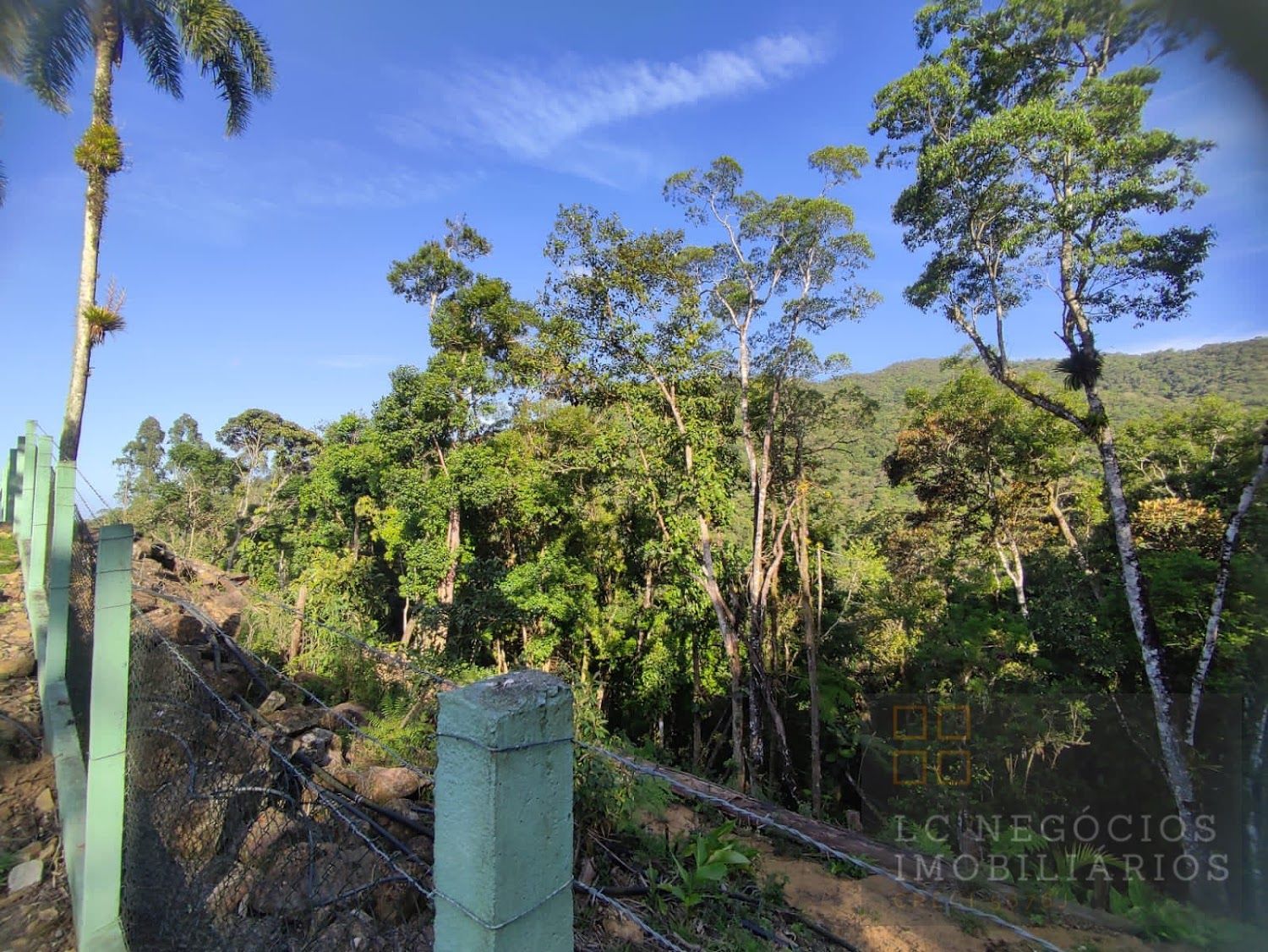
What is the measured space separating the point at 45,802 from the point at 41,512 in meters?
1.46

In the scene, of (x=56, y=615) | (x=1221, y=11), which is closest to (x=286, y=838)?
(x=56, y=615)

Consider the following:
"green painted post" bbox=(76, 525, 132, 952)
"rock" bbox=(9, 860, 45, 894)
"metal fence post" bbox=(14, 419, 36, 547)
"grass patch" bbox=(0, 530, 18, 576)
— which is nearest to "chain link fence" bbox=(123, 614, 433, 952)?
"green painted post" bbox=(76, 525, 132, 952)

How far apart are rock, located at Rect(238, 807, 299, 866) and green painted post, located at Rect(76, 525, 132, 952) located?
478 mm

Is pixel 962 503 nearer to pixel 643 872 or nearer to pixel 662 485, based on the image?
pixel 662 485

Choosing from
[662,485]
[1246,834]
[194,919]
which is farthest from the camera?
[662,485]

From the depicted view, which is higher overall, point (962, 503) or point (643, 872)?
point (962, 503)

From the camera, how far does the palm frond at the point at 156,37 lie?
26.8 feet

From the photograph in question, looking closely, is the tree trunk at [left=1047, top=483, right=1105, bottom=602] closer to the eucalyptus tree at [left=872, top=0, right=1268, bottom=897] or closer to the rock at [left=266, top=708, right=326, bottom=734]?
the eucalyptus tree at [left=872, top=0, right=1268, bottom=897]

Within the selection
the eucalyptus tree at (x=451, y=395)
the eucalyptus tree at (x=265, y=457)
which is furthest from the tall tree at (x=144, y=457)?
the eucalyptus tree at (x=451, y=395)

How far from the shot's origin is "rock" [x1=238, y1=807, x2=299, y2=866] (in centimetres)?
205

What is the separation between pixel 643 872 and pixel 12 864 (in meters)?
2.58

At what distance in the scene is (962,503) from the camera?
12602 millimetres

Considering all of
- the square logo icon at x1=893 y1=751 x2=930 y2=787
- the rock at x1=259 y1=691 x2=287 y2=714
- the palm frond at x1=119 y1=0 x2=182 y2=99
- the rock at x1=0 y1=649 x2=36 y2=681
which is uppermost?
the palm frond at x1=119 y1=0 x2=182 y2=99

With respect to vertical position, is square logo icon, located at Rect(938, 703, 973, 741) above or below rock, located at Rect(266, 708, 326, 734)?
below
